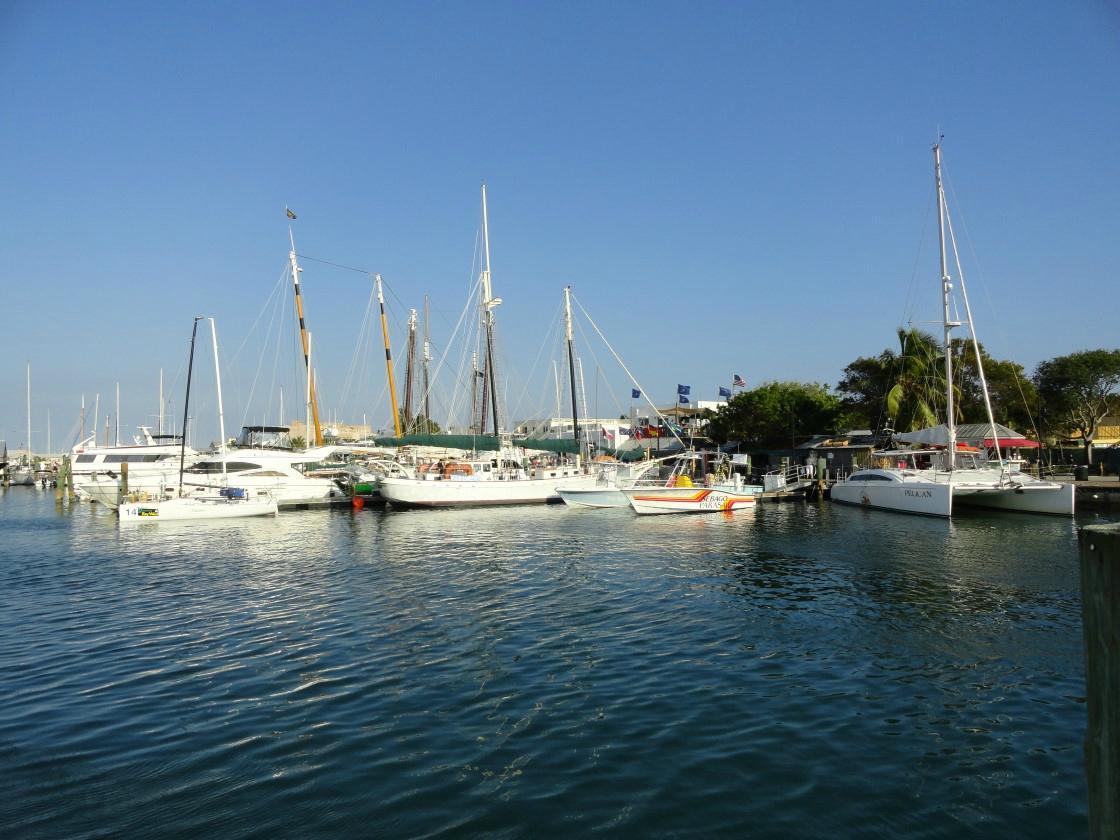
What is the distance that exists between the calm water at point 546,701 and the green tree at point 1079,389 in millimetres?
48708

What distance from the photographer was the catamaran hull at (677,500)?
133ft

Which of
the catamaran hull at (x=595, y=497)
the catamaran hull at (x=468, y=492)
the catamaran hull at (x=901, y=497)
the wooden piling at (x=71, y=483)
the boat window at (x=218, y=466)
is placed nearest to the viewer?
the catamaran hull at (x=901, y=497)

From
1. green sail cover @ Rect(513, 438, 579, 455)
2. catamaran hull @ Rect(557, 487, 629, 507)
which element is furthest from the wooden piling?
catamaran hull @ Rect(557, 487, 629, 507)

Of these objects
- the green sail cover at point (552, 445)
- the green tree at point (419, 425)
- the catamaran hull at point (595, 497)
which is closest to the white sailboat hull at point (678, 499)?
the catamaran hull at point (595, 497)

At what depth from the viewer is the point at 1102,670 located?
13.0ft

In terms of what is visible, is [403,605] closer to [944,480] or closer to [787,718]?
[787,718]

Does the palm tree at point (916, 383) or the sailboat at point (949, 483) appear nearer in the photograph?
the sailboat at point (949, 483)

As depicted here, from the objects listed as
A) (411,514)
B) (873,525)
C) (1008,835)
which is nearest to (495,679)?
(1008,835)

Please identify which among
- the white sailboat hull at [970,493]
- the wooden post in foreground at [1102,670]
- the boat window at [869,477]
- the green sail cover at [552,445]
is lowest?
the white sailboat hull at [970,493]

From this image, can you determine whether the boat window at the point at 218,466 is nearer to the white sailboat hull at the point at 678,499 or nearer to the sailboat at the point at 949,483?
the white sailboat hull at the point at 678,499

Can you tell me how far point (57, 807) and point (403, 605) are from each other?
10293mm

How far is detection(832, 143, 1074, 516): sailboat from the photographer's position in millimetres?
38031

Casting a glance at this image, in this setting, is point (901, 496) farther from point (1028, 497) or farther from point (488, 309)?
point (488, 309)

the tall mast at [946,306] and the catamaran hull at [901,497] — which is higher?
the tall mast at [946,306]
